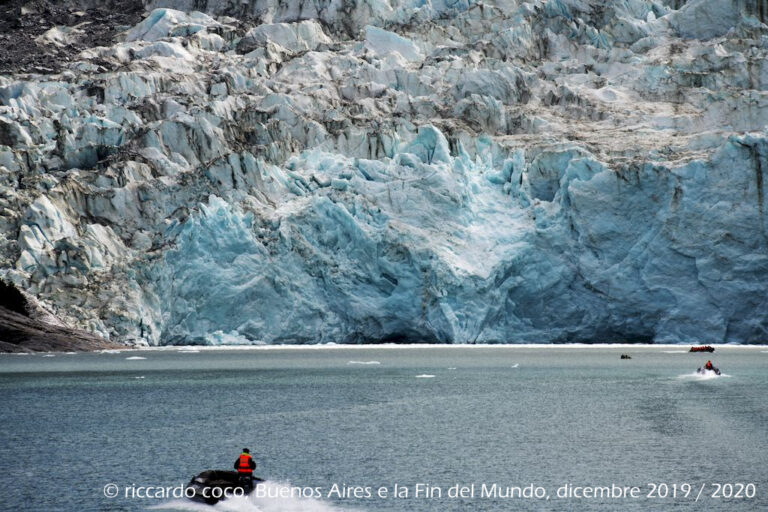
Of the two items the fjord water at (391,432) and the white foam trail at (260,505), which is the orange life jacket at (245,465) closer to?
the white foam trail at (260,505)

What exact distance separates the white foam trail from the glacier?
3509cm

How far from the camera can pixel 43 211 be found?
5828 cm

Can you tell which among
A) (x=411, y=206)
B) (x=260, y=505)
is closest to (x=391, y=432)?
(x=260, y=505)

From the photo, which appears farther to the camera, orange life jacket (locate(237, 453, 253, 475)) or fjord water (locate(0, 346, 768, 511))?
fjord water (locate(0, 346, 768, 511))

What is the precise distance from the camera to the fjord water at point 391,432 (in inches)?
823

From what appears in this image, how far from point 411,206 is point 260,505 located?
40.7 meters

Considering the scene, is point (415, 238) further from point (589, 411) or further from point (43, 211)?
point (589, 411)

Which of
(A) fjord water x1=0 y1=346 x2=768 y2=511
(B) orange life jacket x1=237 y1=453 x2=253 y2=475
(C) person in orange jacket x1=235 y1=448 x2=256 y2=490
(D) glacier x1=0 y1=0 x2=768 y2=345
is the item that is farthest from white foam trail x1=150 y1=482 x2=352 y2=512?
(D) glacier x1=0 y1=0 x2=768 y2=345

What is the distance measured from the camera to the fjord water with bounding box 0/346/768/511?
20906mm

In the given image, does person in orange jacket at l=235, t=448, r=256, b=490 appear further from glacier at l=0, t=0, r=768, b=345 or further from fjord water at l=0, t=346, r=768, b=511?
glacier at l=0, t=0, r=768, b=345

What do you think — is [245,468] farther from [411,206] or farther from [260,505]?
[411,206]

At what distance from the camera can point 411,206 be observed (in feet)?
194

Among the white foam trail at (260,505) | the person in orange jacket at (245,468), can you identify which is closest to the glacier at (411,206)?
the person in orange jacket at (245,468)

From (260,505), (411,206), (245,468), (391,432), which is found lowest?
(411,206)
